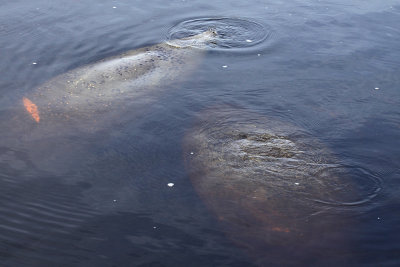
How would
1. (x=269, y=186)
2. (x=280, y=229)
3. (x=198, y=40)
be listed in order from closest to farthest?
(x=280, y=229) → (x=269, y=186) → (x=198, y=40)

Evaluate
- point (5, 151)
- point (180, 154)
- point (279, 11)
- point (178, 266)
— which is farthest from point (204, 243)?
point (279, 11)

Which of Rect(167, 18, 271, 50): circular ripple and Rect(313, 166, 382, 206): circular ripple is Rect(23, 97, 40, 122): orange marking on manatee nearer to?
Rect(167, 18, 271, 50): circular ripple

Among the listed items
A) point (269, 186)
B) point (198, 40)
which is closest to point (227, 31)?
point (198, 40)

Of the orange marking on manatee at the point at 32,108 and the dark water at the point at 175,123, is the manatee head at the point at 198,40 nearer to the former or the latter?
the dark water at the point at 175,123

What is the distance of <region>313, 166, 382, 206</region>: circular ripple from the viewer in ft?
23.6

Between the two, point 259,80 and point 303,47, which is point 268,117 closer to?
point 259,80

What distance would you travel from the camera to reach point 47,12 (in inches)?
563

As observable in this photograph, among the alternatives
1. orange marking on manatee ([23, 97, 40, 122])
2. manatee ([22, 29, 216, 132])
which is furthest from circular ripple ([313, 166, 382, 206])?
orange marking on manatee ([23, 97, 40, 122])

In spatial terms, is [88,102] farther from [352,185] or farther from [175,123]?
[352,185]

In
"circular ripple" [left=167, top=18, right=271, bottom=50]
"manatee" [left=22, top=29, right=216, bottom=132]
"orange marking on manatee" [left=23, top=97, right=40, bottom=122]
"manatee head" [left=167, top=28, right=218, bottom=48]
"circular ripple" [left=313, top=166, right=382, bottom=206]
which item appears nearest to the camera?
"circular ripple" [left=313, top=166, right=382, bottom=206]

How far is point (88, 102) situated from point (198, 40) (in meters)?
4.29

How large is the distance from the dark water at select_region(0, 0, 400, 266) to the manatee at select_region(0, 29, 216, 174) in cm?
6

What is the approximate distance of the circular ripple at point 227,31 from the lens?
1266 centimetres

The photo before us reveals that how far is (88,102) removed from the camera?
380 inches
